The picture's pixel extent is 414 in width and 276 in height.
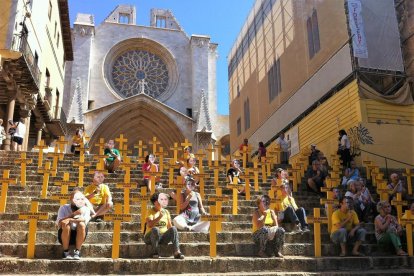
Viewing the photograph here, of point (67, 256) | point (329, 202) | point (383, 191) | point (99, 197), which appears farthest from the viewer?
point (383, 191)

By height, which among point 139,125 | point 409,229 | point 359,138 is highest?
point 139,125

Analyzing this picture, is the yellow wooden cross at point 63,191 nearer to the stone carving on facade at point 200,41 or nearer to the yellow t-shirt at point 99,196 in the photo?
the yellow t-shirt at point 99,196

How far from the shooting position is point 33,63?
682 inches

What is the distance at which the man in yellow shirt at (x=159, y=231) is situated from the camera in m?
6.30

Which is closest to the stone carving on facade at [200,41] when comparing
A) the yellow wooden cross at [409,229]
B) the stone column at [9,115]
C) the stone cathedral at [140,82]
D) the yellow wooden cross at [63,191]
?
the stone cathedral at [140,82]

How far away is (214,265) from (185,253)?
665mm

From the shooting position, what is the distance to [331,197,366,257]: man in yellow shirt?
714cm

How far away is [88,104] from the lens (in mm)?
29422

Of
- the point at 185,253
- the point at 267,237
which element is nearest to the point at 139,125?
the point at 185,253

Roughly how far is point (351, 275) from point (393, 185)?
14.9ft

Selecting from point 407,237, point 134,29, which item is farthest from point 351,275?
point 134,29

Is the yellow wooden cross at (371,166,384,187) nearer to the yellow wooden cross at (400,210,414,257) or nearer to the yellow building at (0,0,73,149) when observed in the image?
the yellow wooden cross at (400,210,414,257)

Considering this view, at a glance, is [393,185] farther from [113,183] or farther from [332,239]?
[113,183]

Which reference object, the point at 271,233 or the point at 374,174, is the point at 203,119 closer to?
the point at 374,174
